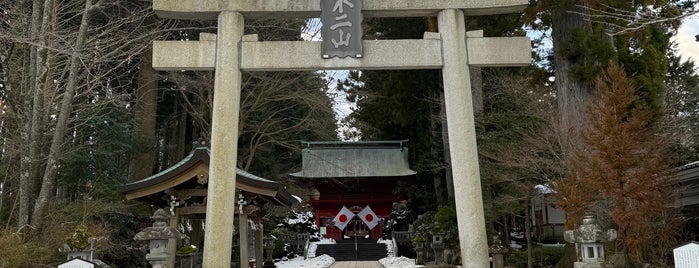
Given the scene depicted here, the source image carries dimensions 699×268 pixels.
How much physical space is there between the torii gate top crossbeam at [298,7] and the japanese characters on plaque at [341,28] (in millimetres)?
132

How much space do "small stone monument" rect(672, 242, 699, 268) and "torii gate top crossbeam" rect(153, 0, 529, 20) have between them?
3407 millimetres

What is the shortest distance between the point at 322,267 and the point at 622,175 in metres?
11.7

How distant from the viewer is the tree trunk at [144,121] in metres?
15.2

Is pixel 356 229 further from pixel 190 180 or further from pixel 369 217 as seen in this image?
pixel 190 180

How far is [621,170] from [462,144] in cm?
196

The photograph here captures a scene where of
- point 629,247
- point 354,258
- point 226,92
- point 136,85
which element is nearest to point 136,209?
point 136,85

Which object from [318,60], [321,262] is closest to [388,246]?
[321,262]

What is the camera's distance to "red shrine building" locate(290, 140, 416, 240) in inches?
908

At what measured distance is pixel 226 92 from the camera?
6523 millimetres

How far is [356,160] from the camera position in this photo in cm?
2411

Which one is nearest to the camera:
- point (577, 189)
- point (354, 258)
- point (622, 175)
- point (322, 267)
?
point (622, 175)

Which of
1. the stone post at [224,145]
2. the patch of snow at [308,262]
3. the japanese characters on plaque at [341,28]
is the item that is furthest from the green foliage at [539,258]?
the stone post at [224,145]

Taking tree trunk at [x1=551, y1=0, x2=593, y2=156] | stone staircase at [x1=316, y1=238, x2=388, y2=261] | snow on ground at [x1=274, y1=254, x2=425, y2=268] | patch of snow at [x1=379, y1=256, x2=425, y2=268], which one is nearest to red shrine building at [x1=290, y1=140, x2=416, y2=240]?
stone staircase at [x1=316, y1=238, x2=388, y2=261]

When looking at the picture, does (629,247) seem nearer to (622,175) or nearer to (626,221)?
(626,221)
